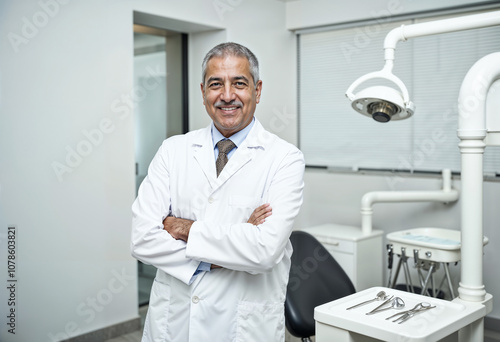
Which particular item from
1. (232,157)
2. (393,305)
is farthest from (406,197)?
(232,157)

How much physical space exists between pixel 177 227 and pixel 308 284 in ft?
3.32

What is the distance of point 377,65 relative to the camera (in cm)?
391

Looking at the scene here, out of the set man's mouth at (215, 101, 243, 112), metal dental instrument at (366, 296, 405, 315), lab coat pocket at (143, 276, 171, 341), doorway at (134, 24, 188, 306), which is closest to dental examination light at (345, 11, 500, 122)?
man's mouth at (215, 101, 243, 112)

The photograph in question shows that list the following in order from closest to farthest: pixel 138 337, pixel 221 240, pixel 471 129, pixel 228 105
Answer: pixel 221 240 < pixel 228 105 < pixel 471 129 < pixel 138 337

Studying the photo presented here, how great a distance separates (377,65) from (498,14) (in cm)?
206

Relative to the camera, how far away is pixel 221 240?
1.54m

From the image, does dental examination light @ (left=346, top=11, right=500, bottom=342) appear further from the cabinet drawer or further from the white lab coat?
the cabinet drawer

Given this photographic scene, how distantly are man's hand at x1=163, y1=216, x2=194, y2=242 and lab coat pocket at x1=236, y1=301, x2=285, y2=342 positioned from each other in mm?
280

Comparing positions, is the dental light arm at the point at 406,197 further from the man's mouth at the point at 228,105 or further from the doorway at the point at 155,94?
the man's mouth at the point at 228,105

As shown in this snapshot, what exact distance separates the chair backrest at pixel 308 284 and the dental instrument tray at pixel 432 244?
1.92ft

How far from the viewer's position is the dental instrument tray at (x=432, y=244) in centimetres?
279

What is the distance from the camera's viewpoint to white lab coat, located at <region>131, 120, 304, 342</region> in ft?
5.09

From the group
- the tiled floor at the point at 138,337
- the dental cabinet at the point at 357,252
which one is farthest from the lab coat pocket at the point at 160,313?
the dental cabinet at the point at 357,252

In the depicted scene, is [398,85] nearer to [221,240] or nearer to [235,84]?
[235,84]
